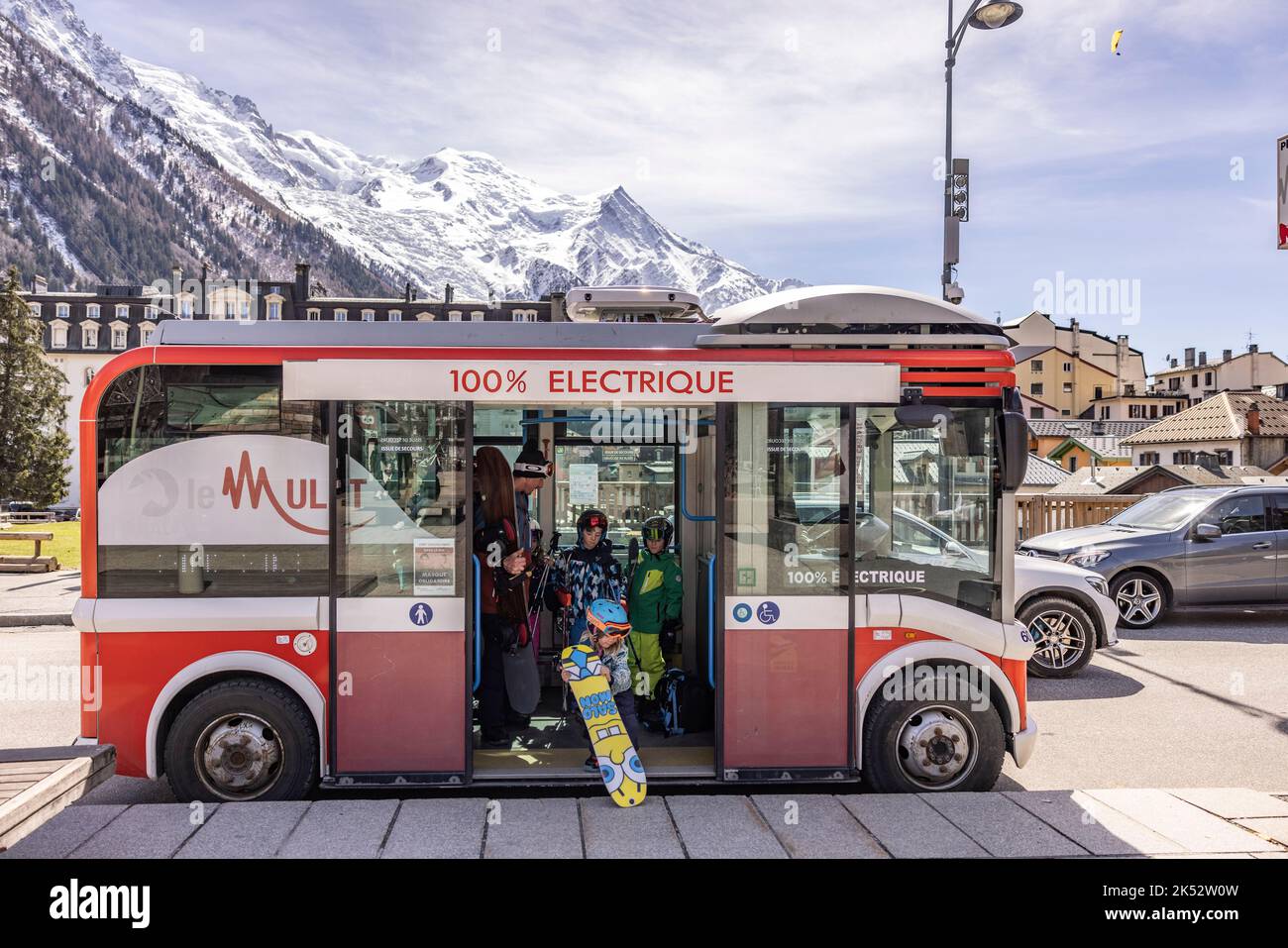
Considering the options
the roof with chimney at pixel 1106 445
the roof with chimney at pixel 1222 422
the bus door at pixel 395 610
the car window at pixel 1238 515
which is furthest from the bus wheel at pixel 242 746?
the roof with chimney at pixel 1106 445

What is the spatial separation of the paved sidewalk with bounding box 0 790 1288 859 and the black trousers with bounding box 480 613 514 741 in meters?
1.04

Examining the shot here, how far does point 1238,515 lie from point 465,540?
10946 millimetres

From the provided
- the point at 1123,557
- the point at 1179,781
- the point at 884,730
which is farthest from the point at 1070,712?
the point at 1123,557

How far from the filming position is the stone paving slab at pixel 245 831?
4184 millimetres

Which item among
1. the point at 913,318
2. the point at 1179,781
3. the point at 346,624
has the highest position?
the point at 913,318

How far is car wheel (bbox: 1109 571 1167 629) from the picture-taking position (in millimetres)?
11586

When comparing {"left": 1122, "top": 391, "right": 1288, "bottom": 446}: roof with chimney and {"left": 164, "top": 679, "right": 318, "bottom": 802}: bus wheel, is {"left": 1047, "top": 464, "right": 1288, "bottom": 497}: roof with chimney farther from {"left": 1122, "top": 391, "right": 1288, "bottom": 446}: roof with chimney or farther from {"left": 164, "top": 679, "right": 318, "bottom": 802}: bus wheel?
{"left": 164, "top": 679, "right": 318, "bottom": 802}: bus wheel

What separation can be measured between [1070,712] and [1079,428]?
57.5 meters

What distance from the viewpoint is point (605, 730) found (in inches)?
202

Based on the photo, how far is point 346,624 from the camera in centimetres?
516

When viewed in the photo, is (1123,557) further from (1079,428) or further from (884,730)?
(1079,428)

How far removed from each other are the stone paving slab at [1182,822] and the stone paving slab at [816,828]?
1460mm

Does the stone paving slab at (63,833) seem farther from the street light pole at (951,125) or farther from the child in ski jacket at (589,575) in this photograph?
the street light pole at (951,125)

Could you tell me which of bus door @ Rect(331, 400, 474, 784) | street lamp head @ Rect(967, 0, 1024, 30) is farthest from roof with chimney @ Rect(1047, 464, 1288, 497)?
bus door @ Rect(331, 400, 474, 784)
